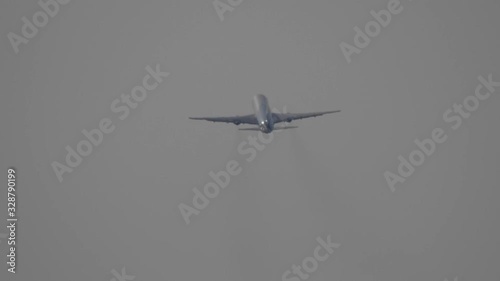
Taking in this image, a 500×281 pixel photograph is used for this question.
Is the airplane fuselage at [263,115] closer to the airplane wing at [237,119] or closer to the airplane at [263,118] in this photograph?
the airplane at [263,118]

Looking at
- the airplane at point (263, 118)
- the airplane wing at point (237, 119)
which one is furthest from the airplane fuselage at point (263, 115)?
the airplane wing at point (237, 119)

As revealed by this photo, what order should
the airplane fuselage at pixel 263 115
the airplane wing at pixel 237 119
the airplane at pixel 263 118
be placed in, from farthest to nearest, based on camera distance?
the airplane wing at pixel 237 119 → the airplane at pixel 263 118 → the airplane fuselage at pixel 263 115

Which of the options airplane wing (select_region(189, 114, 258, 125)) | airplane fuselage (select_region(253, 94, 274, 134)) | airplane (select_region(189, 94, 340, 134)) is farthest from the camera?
airplane wing (select_region(189, 114, 258, 125))

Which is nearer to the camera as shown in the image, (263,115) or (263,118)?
(263,118)

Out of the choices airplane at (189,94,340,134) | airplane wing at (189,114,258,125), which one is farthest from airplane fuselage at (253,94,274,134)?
airplane wing at (189,114,258,125)

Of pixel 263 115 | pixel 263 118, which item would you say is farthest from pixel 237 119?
pixel 263 118

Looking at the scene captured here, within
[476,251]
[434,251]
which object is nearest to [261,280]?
[434,251]

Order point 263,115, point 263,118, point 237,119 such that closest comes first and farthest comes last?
point 263,118, point 263,115, point 237,119

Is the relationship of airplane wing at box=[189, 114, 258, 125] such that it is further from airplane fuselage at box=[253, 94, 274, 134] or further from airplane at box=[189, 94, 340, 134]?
airplane fuselage at box=[253, 94, 274, 134]

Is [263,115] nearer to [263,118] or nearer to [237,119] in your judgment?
[263,118]
